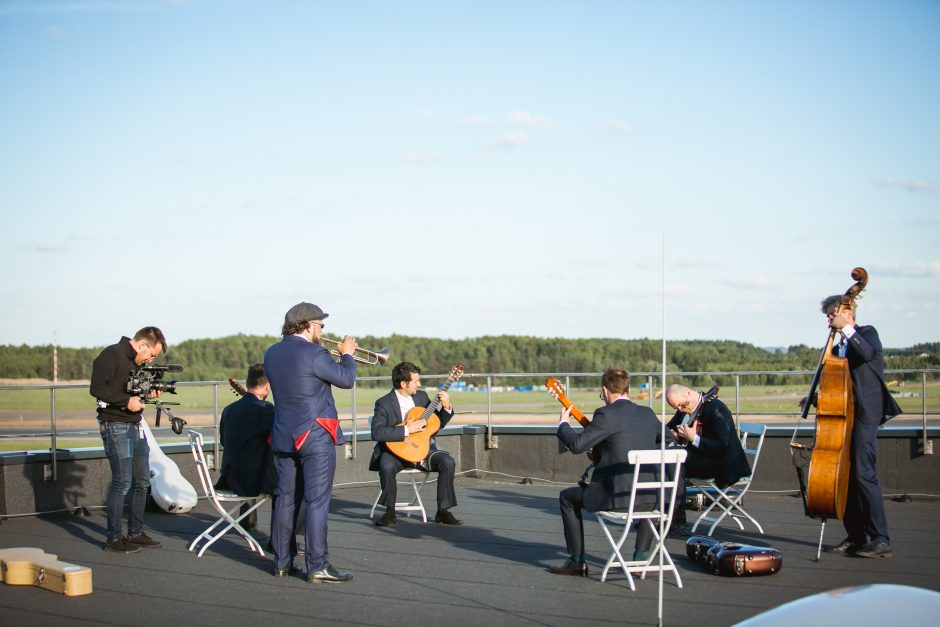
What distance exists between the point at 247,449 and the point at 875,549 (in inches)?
177

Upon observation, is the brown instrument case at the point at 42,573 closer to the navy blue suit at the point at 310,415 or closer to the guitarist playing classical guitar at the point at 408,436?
the navy blue suit at the point at 310,415

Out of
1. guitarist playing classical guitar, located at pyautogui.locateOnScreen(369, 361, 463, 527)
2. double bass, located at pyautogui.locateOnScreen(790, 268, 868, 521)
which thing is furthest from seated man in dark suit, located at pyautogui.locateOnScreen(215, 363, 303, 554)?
double bass, located at pyautogui.locateOnScreen(790, 268, 868, 521)

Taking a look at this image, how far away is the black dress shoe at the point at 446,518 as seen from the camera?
884cm

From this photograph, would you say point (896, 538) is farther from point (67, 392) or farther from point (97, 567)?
point (67, 392)

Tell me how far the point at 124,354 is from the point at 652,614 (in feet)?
13.8

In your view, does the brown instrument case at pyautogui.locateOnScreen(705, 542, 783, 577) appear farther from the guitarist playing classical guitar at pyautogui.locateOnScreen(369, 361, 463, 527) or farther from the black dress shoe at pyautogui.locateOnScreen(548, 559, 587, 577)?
the guitarist playing classical guitar at pyautogui.locateOnScreen(369, 361, 463, 527)

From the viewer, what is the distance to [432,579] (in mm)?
6676

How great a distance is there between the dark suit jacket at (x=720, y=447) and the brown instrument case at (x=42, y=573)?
4327 millimetres

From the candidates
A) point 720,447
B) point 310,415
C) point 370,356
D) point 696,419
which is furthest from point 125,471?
point 720,447

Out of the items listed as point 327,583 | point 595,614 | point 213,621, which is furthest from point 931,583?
point 213,621

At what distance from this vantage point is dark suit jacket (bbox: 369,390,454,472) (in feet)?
29.4

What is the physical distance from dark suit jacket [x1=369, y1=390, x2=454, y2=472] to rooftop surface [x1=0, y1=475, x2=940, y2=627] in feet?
2.18

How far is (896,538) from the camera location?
26.1ft

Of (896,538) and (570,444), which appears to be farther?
(896,538)
